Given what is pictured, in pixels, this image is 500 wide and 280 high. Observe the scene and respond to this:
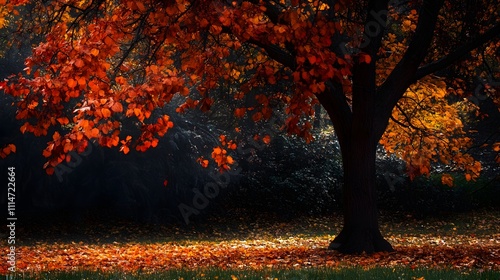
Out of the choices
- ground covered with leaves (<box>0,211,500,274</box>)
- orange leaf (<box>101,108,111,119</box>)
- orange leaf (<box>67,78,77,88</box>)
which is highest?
orange leaf (<box>67,78,77,88</box>)

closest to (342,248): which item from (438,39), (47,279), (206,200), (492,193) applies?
(438,39)

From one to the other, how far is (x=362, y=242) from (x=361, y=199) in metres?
0.78

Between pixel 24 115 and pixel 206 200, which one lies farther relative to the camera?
pixel 206 200

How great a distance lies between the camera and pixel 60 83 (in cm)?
863

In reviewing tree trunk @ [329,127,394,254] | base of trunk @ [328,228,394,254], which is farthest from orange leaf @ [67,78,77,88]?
base of trunk @ [328,228,394,254]

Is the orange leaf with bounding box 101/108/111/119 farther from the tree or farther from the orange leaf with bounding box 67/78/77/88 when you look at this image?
the orange leaf with bounding box 67/78/77/88

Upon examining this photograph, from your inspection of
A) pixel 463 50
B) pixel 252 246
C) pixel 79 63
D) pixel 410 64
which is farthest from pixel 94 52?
pixel 252 246

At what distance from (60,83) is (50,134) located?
997 centimetres

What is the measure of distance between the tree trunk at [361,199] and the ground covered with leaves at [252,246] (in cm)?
45

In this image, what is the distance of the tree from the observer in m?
8.84

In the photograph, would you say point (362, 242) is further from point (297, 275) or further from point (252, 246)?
point (297, 275)

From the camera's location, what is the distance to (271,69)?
1028 centimetres

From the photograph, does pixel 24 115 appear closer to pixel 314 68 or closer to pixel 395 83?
pixel 314 68

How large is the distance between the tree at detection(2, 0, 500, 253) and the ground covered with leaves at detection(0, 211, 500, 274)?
1.41 meters
